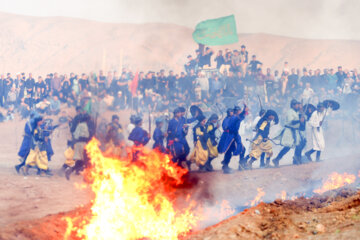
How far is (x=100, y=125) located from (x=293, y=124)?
5.51 meters

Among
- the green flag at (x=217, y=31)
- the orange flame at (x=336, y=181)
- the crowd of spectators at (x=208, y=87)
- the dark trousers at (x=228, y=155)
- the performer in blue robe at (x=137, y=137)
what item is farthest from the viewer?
the green flag at (x=217, y=31)

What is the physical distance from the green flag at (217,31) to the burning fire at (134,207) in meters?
9.47

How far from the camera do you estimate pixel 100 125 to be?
34.5ft

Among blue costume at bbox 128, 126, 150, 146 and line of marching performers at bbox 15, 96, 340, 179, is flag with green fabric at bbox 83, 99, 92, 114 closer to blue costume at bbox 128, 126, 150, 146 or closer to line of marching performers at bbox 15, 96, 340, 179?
line of marching performers at bbox 15, 96, 340, 179

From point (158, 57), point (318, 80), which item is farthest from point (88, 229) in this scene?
point (158, 57)

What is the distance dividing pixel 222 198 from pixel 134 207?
244 centimetres

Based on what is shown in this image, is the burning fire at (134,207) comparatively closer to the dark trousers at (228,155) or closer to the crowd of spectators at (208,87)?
the dark trousers at (228,155)

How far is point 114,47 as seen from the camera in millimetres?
34375

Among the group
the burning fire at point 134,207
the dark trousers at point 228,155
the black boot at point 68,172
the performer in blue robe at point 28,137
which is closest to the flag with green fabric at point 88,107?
the performer in blue robe at point 28,137

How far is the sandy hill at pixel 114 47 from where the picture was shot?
3153cm

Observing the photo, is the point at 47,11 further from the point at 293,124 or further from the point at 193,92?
the point at 293,124

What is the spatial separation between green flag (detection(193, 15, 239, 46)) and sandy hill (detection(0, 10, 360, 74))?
10.3 metres

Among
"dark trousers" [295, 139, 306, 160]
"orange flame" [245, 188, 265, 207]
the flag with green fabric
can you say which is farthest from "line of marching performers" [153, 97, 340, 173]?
the flag with green fabric

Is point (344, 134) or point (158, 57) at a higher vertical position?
point (158, 57)
